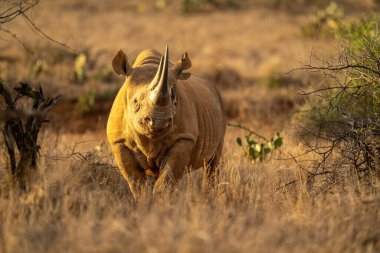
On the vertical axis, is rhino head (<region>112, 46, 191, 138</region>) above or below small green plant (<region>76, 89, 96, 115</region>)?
below

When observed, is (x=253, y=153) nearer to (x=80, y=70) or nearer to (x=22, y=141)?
(x=22, y=141)

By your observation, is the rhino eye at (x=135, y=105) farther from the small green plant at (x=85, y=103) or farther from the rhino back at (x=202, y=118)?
the small green plant at (x=85, y=103)

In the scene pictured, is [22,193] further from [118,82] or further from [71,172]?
[118,82]

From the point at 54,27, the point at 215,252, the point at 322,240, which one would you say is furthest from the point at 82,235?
the point at 54,27

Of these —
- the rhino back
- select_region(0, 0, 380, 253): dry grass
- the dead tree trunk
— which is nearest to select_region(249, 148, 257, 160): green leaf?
select_region(0, 0, 380, 253): dry grass

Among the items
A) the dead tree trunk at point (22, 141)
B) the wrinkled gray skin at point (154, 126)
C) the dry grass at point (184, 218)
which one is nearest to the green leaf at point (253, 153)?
the wrinkled gray skin at point (154, 126)

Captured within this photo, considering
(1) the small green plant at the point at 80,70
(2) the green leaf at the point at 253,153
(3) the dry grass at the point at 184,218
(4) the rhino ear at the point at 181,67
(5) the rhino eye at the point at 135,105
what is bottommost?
(3) the dry grass at the point at 184,218

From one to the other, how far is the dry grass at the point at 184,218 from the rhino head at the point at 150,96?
0.59m

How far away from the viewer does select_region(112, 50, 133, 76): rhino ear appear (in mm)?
6223

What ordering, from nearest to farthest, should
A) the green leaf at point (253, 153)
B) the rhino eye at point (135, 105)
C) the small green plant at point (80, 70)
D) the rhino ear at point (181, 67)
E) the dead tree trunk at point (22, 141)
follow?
1. the dead tree trunk at point (22, 141)
2. the rhino eye at point (135, 105)
3. the rhino ear at point (181, 67)
4. the green leaf at point (253, 153)
5. the small green plant at point (80, 70)

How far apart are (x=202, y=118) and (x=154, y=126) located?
4.25 feet

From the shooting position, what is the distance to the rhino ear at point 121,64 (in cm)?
622

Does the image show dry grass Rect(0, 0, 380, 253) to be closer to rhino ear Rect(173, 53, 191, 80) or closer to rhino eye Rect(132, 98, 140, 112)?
rhino eye Rect(132, 98, 140, 112)

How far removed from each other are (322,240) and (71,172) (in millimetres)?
2361
